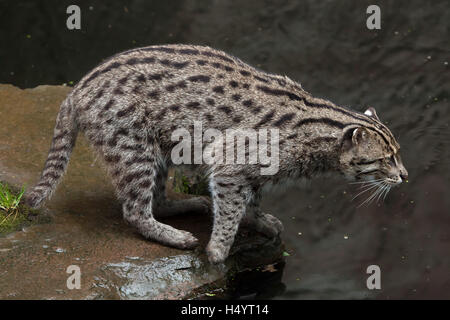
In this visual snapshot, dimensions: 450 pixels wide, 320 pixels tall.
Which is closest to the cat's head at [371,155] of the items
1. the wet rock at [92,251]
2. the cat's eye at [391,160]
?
the cat's eye at [391,160]

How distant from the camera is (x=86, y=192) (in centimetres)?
726

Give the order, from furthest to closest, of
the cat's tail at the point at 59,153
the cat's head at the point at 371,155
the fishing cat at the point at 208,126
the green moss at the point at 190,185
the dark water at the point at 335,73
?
the green moss at the point at 190,185 < the dark water at the point at 335,73 < the cat's tail at the point at 59,153 < the fishing cat at the point at 208,126 < the cat's head at the point at 371,155

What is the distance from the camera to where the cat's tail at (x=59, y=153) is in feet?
21.7

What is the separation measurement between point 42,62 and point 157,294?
245 inches

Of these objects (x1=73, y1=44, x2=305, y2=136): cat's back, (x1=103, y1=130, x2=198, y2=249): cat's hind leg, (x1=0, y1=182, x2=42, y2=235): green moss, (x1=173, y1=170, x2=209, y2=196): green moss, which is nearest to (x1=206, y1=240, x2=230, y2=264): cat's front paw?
(x1=103, y1=130, x2=198, y2=249): cat's hind leg

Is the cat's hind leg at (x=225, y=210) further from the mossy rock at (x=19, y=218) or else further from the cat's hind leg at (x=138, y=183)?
the mossy rock at (x=19, y=218)

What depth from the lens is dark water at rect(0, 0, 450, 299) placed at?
7266mm

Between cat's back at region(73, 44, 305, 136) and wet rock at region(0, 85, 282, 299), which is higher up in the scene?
cat's back at region(73, 44, 305, 136)

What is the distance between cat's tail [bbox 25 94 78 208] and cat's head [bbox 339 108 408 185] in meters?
2.64

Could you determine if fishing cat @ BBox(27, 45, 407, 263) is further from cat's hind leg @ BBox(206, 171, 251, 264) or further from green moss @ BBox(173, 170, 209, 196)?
green moss @ BBox(173, 170, 209, 196)

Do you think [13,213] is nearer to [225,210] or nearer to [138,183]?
[138,183]

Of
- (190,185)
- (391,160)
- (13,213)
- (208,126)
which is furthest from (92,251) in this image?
(391,160)

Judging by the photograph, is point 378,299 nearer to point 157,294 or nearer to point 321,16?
point 157,294

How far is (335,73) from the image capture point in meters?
10.1
